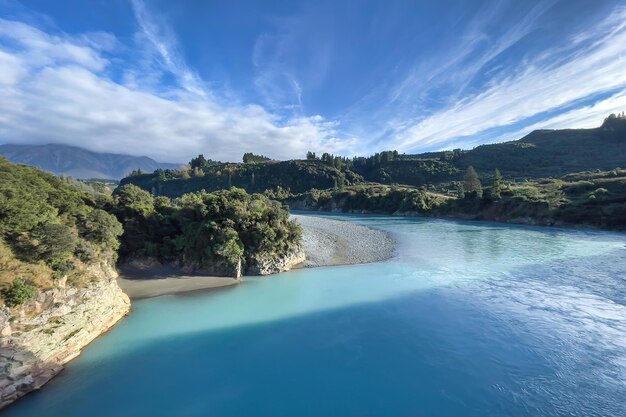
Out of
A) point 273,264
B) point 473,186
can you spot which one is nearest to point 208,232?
point 273,264

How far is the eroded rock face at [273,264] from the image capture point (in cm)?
2795

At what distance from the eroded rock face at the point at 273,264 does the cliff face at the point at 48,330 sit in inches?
454

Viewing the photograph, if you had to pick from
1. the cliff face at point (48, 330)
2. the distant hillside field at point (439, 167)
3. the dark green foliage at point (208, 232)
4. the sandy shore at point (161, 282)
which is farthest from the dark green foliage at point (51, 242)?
the distant hillside field at point (439, 167)

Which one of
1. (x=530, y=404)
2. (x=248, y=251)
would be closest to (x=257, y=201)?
(x=248, y=251)

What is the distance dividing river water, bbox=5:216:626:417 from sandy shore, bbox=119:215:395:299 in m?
2.41

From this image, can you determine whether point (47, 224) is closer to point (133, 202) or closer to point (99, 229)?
point (99, 229)

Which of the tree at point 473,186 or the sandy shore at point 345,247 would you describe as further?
the tree at point 473,186

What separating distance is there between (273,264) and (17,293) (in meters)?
18.2

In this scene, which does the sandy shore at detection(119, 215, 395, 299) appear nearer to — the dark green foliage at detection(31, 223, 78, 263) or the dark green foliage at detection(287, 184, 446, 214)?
the dark green foliage at detection(31, 223, 78, 263)

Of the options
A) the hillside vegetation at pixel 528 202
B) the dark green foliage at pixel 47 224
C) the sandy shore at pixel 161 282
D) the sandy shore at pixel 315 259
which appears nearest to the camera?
the dark green foliage at pixel 47 224

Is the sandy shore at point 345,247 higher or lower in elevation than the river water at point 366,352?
higher

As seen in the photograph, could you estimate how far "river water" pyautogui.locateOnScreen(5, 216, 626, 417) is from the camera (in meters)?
11.6

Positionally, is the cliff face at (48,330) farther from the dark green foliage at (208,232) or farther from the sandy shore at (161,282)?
the dark green foliage at (208,232)

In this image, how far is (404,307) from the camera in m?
20.3
